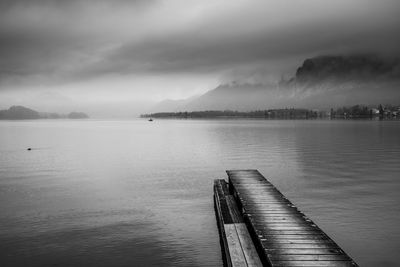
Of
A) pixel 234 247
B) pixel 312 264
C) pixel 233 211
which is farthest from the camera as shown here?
pixel 233 211

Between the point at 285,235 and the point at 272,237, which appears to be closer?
the point at 272,237

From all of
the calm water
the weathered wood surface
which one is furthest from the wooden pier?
the calm water

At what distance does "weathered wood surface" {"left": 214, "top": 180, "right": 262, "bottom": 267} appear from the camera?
1354 cm

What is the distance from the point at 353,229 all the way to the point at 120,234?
45.5 ft

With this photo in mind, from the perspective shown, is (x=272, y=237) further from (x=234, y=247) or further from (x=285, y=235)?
(x=234, y=247)

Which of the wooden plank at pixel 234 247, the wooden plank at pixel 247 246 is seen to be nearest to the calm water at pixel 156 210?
the wooden plank at pixel 234 247

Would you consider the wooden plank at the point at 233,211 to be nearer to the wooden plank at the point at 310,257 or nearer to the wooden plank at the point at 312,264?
the wooden plank at the point at 310,257

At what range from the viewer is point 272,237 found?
14.5 meters

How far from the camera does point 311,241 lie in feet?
45.9

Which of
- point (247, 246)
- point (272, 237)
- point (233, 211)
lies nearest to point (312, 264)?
point (272, 237)

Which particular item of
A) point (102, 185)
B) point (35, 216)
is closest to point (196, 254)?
point (35, 216)

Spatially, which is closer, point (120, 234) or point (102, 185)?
point (120, 234)

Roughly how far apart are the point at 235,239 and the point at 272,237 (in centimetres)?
212

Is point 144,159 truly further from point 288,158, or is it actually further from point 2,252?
point 2,252
